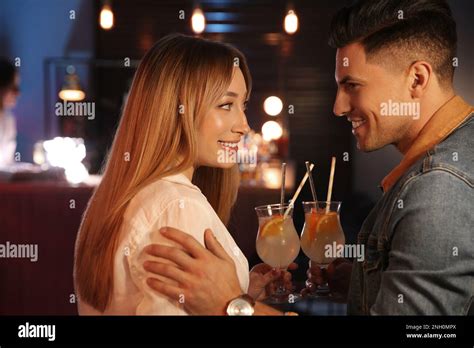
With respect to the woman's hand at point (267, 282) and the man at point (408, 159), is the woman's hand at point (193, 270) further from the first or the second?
the woman's hand at point (267, 282)

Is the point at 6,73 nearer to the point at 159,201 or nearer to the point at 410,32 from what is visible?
the point at 159,201

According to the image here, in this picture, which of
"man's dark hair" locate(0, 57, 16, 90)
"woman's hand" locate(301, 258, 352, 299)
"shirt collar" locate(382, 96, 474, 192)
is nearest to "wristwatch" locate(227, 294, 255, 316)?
"woman's hand" locate(301, 258, 352, 299)

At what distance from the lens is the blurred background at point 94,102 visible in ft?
7.14

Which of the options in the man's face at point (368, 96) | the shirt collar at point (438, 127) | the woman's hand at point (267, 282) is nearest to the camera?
the shirt collar at point (438, 127)

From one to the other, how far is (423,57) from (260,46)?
138cm

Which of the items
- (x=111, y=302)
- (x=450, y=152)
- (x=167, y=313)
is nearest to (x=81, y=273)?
(x=111, y=302)

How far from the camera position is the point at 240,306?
1798 millimetres

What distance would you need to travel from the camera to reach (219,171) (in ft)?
6.98

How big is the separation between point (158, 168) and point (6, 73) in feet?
2.43

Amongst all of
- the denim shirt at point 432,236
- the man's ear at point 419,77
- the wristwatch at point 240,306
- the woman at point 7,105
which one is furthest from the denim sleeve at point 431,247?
the woman at point 7,105

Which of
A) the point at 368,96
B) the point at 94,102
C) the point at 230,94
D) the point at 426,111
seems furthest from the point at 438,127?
the point at 94,102

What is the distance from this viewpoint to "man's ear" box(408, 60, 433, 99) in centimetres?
171

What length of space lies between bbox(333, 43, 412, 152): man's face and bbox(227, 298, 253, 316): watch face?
1.90 ft

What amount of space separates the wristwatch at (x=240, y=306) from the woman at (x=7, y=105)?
3.18ft
